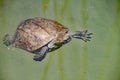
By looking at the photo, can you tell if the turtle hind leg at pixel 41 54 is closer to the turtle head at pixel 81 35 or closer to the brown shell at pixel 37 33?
the brown shell at pixel 37 33

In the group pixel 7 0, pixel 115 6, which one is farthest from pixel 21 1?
pixel 115 6

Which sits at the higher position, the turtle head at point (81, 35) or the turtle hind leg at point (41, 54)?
the turtle head at point (81, 35)

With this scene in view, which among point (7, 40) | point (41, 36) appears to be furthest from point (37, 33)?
point (7, 40)

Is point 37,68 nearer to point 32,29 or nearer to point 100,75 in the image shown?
point 32,29

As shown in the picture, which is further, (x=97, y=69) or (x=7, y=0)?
(x=7, y=0)

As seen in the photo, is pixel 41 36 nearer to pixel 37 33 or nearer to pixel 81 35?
pixel 37 33

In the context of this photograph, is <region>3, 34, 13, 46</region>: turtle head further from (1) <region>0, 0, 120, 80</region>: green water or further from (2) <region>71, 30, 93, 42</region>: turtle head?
(2) <region>71, 30, 93, 42</region>: turtle head

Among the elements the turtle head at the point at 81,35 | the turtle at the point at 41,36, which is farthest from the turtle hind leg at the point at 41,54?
the turtle head at the point at 81,35
